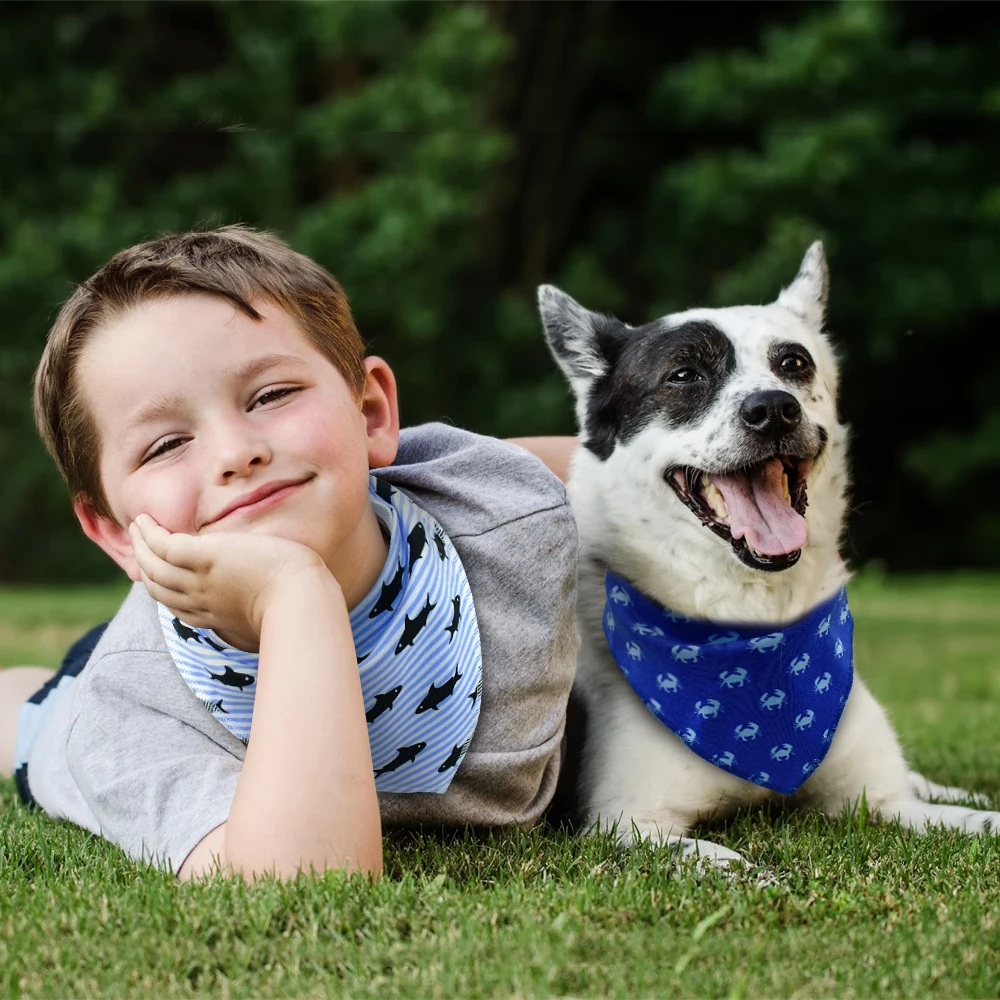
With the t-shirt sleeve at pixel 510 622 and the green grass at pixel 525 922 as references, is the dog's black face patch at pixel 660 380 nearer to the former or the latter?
the t-shirt sleeve at pixel 510 622

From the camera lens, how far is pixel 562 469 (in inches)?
132

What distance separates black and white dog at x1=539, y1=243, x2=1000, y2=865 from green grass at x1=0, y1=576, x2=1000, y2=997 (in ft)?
0.70

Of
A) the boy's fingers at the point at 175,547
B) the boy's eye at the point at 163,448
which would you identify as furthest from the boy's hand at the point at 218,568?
the boy's eye at the point at 163,448

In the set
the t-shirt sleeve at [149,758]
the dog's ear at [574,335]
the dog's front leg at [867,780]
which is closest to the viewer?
the t-shirt sleeve at [149,758]

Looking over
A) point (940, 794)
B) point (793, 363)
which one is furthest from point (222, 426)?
point (940, 794)

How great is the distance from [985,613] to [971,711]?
4.38 m

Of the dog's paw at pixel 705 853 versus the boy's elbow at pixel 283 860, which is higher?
the boy's elbow at pixel 283 860

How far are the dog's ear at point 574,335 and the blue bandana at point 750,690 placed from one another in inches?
32.6

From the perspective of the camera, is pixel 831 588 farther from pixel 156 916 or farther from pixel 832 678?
pixel 156 916

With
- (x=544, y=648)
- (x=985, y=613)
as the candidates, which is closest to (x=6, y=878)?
(x=544, y=648)

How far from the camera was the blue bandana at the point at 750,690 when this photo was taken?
2576 millimetres

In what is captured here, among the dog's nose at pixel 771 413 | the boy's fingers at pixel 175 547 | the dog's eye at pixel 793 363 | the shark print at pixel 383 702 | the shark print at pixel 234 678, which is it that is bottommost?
the shark print at pixel 383 702

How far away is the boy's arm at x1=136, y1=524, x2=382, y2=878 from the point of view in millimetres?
1892

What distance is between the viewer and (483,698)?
2.32 metres
